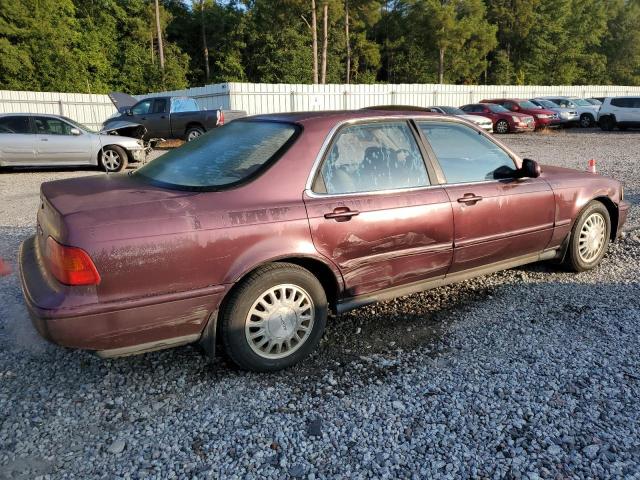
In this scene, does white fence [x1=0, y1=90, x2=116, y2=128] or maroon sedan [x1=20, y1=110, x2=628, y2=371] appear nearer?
maroon sedan [x1=20, y1=110, x2=628, y2=371]

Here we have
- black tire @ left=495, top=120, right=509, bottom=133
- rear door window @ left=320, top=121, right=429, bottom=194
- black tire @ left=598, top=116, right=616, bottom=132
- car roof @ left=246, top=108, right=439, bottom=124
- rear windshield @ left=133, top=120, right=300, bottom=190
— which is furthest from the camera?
black tire @ left=495, top=120, right=509, bottom=133

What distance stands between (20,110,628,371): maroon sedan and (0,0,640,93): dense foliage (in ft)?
123

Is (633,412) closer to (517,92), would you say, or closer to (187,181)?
(187,181)

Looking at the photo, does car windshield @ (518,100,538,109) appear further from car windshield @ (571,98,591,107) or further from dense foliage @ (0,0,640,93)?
dense foliage @ (0,0,640,93)

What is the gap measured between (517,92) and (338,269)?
1482 inches

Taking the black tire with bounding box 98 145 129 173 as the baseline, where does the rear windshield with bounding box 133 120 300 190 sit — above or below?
above

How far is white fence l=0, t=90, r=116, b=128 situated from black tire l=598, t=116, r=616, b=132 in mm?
22997

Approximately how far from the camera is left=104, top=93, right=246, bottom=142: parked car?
15898 mm

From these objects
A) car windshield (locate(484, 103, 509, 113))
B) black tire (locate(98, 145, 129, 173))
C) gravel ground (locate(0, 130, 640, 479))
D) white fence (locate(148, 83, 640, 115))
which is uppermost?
white fence (locate(148, 83, 640, 115))

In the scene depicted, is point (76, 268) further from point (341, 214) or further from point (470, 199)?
point (470, 199)

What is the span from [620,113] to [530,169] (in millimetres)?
23365

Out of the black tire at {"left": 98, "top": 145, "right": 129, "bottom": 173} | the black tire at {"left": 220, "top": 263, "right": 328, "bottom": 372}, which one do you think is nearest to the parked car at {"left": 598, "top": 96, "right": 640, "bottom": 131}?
the black tire at {"left": 98, "top": 145, "right": 129, "bottom": 173}

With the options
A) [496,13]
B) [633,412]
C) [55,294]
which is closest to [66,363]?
[55,294]

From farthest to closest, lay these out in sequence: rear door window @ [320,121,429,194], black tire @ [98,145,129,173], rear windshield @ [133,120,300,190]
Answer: black tire @ [98,145,129,173] < rear door window @ [320,121,429,194] < rear windshield @ [133,120,300,190]
